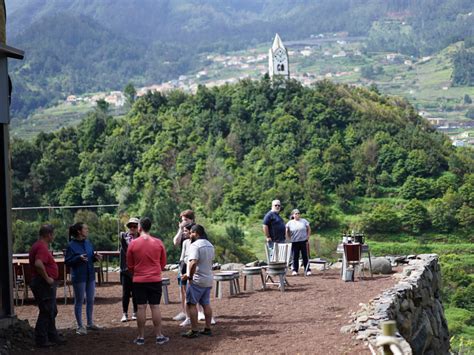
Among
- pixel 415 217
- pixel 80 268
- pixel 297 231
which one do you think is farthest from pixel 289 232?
pixel 415 217

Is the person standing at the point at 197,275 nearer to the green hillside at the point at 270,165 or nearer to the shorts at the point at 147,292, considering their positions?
the shorts at the point at 147,292

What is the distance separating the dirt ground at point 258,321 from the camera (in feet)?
37.1

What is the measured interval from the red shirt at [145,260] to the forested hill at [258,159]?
5369 cm

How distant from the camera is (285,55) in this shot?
4840 inches

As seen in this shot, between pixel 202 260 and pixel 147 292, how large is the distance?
79cm

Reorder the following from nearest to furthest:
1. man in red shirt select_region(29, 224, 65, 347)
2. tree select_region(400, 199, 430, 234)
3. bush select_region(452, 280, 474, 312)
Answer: man in red shirt select_region(29, 224, 65, 347) < bush select_region(452, 280, 474, 312) < tree select_region(400, 199, 430, 234)

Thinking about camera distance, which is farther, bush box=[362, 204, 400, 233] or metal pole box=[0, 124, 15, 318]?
bush box=[362, 204, 400, 233]

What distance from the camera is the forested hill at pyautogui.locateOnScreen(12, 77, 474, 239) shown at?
71000mm

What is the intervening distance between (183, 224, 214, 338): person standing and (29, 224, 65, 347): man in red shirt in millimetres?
1582

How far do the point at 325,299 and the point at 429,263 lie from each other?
4.62 m

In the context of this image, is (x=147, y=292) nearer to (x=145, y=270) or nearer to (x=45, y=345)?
(x=145, y=270)

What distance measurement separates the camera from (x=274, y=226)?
692 inches

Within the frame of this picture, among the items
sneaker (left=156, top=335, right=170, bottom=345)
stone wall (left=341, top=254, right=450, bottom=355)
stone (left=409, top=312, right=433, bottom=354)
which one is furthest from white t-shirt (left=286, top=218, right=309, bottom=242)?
sneaker (left=156, top=335, right=170, bottom=345)

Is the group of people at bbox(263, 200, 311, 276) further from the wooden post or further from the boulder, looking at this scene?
the wooden post
